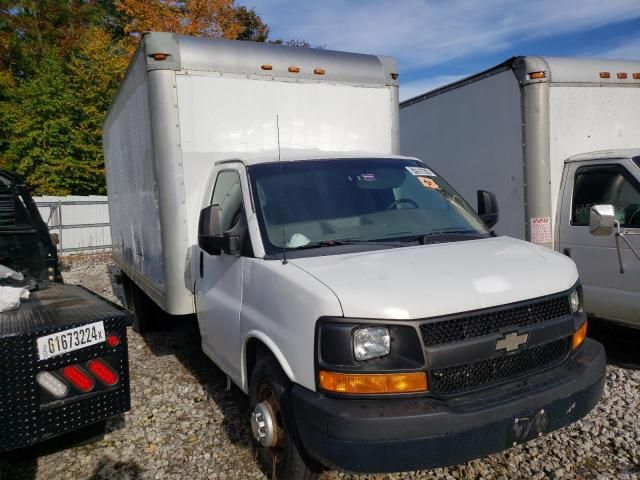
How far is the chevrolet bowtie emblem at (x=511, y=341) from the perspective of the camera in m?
2.62

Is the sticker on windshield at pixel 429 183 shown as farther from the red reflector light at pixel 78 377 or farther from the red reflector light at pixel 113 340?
the red reflector light at pixel 78 377

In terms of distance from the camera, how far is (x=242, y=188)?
3.63 meters

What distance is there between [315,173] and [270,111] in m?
1.33

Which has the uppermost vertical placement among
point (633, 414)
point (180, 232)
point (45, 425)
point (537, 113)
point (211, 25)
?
point (211, 25)

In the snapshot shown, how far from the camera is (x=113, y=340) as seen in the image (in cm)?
311

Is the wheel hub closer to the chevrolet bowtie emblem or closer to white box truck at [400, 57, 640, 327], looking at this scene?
the chevrolet bowtie emblem

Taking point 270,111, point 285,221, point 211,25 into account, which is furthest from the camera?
point 211,25

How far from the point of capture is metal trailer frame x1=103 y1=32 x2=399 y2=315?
436 centimetres

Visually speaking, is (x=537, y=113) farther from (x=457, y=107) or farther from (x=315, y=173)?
(x=315, y=173)

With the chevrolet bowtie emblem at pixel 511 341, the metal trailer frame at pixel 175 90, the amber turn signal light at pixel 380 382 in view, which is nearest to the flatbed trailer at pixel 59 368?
the metal trailer frame at pixel 175 90

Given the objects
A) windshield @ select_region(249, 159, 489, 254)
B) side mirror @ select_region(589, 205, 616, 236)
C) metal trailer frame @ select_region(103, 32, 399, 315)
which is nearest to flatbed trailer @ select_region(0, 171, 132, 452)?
metal trailer frame @ select_region(103, 32, 399, 315)

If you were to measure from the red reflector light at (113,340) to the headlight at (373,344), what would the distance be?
1.57 m

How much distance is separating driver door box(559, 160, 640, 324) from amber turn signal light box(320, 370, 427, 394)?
134 inches

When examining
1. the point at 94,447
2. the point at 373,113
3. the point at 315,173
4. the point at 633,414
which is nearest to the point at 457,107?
the point at 373,113
